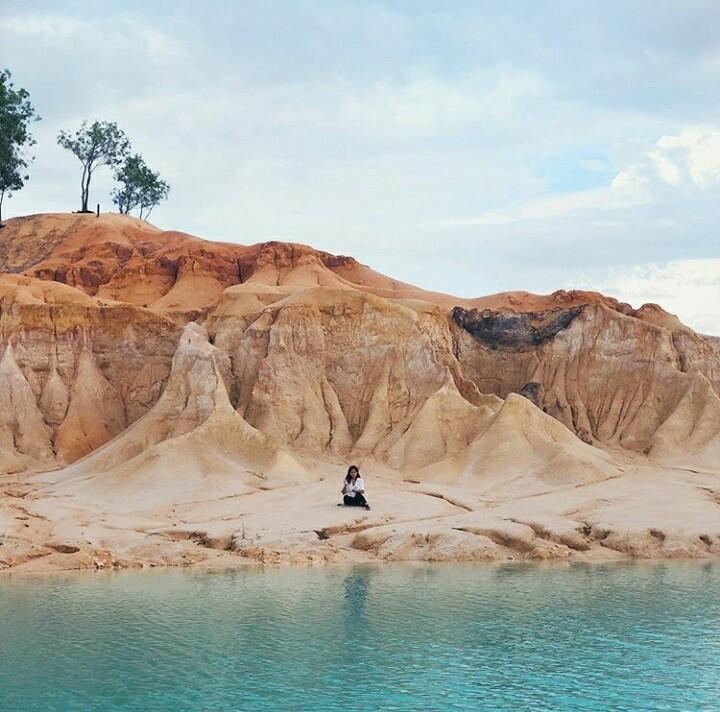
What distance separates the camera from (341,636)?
2570cm

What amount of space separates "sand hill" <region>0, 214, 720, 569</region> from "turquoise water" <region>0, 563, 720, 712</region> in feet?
16.8

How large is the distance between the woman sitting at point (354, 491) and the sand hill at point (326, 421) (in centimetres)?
107

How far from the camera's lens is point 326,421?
5859cm

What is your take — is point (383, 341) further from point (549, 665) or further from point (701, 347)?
point (549, 665)

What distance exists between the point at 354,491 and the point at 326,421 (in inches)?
565

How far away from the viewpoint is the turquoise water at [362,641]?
20.8 meters

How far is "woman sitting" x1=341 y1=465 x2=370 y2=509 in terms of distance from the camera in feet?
146

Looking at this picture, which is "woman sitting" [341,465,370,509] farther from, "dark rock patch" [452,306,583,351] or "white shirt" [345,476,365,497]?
"dark rock patch" [452,306,583,351]

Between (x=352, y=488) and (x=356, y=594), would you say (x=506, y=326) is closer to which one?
(x=352, y=488)

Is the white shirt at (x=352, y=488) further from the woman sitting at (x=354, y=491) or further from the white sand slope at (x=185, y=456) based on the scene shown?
the white sand slope at (x=185, y=456)

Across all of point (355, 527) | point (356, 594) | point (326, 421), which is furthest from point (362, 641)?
point (326, 421)

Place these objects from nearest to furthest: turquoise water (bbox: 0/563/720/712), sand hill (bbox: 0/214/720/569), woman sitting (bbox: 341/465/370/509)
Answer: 1. turquoise water (bbox: 0/563/720/712)
2. sand hill (bbox: 0/214/720/569)
3. woman sitting (bbox: 341/465/370/509)

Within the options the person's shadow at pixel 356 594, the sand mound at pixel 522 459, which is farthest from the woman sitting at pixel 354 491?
the person's shadow at pixel 356 594

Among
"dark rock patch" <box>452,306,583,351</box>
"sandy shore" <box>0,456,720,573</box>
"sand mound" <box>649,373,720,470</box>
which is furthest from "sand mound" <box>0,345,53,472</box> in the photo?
"sand mound" <box>649,373,720,470</box>
